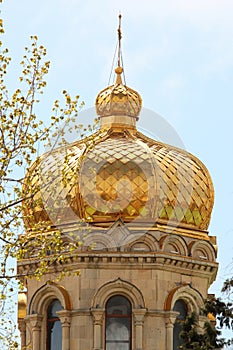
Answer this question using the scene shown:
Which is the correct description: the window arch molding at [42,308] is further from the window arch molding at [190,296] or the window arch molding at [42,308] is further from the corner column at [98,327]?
the window arch molding at [190,296]

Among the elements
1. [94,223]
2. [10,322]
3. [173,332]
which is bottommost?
[10,322]

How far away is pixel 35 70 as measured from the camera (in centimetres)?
2966

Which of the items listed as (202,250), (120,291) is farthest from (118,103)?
(120,291)

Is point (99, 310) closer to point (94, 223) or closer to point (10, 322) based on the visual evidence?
point (94, 223)

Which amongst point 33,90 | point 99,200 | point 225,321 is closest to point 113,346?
point 99,200

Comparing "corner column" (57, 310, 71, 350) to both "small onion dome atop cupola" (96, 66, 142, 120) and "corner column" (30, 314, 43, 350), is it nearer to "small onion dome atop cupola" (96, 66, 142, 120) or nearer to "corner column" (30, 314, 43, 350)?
"corner column" (30, 314, 43, 350)

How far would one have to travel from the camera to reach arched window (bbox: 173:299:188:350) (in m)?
41.4

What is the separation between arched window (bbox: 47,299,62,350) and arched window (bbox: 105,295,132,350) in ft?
4.17

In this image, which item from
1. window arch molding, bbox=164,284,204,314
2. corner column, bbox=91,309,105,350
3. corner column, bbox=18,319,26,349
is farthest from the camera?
corner column, bbox=18,319,26,349

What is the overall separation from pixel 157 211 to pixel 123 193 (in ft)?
3.15

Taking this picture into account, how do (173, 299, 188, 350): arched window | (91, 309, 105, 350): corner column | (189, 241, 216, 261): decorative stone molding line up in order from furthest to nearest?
(189, 241, 216, 261): decorative stone molding
(173, 299, 188, 350): arched window
(91, 309, 105, 350): corner column

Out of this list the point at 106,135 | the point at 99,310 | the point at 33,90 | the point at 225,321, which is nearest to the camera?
the point at 33,90

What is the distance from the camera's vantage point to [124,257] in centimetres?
4106

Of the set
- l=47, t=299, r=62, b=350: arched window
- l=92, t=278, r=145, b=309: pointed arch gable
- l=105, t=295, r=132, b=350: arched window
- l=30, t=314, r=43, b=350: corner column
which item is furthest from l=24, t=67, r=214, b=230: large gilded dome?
l=30, t=314, r=43, b=350: corner column
